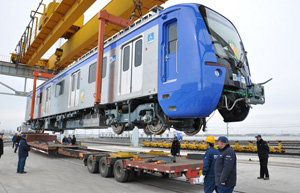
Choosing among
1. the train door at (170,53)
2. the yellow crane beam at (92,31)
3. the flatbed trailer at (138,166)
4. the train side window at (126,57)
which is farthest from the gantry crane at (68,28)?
the flatbed trailer at (138,166)

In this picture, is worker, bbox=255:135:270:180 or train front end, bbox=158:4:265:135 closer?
train front end, bbox=158:4:265:135

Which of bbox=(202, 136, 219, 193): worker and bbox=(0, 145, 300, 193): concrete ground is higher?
bbox=(202, 136, 219, 193): worker

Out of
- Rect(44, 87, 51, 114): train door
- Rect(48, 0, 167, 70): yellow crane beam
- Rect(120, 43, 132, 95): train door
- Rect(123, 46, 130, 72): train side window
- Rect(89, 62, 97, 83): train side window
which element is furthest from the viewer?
Rect(44, 87, 51, 114): train door

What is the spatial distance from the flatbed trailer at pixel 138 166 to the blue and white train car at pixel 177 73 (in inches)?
33.3

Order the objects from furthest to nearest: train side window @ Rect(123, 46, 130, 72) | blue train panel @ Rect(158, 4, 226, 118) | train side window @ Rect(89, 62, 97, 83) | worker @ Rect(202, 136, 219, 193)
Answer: train side window @ Rect(89, 62, 97, 83) < train side window @ Rect(123, 46, 130, 72) < blue train panel @ Rect(158, 4, 226, 118) < worker @ Rect(202, 136, 219, 193)

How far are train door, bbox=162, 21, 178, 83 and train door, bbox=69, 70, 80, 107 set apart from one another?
5.31 m

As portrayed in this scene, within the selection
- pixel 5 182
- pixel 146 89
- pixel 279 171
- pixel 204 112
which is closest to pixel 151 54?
pixel 146 89

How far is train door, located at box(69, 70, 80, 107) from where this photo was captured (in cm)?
977

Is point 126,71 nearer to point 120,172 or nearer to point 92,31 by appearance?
point 120,172

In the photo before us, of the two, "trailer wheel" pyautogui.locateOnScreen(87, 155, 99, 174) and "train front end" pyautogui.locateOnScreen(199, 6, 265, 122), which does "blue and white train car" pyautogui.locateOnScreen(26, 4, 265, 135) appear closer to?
"train front end" pyautogui.locateOnScreen(199, 6, 265, 122)

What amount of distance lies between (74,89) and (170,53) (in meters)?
5.93

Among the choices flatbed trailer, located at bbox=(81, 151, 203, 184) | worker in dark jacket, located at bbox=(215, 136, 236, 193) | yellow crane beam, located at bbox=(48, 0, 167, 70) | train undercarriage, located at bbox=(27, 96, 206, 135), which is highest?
yellow crane beam, located at bbox=(48, 0, 167, 70)

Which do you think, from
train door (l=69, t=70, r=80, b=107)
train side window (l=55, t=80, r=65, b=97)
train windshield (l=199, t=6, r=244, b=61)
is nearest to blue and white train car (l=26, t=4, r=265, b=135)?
train windshield (l=199, t=6, r=244, b=61)

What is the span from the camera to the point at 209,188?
181 inches
